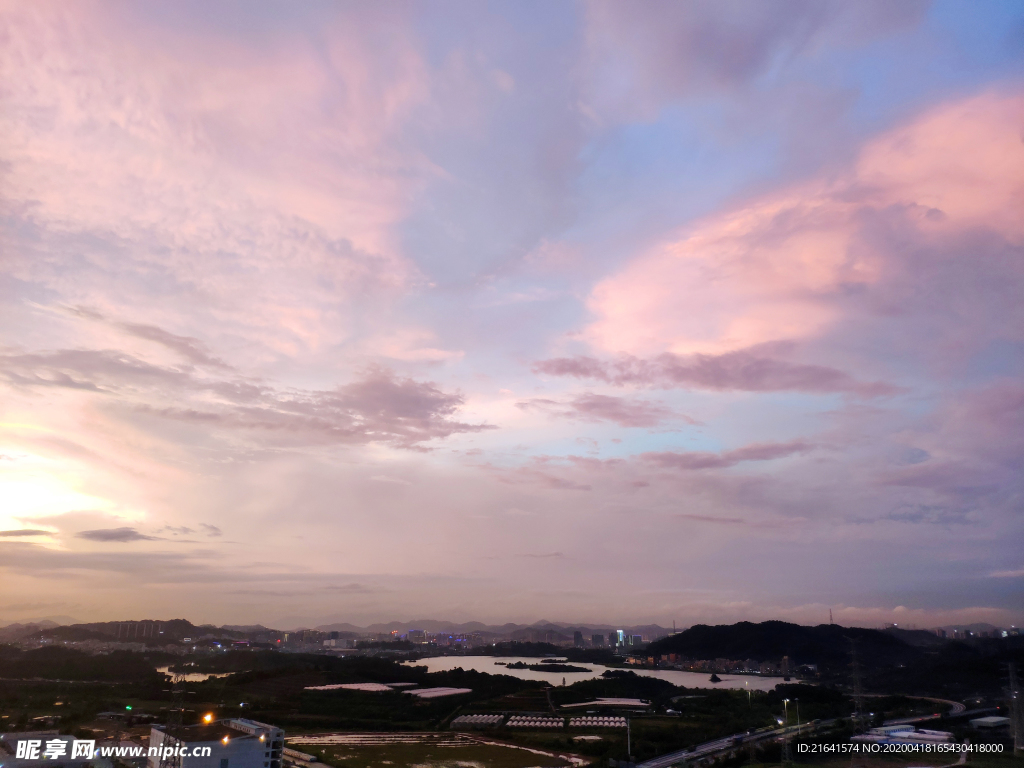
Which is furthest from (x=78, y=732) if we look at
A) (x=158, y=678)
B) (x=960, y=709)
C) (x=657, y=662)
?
(x=657, y=662)

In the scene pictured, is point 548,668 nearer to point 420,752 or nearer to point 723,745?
point 723,745

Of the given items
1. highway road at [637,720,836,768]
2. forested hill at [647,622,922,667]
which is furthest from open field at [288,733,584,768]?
forested hill at [647,622,922,667]

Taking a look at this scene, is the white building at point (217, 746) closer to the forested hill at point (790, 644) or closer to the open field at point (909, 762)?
the open field at point (909, 762)

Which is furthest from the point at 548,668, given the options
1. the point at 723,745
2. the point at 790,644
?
the point at 723,745

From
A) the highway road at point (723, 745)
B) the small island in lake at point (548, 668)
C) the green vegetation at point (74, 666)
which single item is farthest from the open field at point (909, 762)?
the small island in lake at point (548, 668)

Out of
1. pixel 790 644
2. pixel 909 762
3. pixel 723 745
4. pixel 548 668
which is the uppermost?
pixel 909 762

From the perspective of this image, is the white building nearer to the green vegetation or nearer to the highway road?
the highway road
